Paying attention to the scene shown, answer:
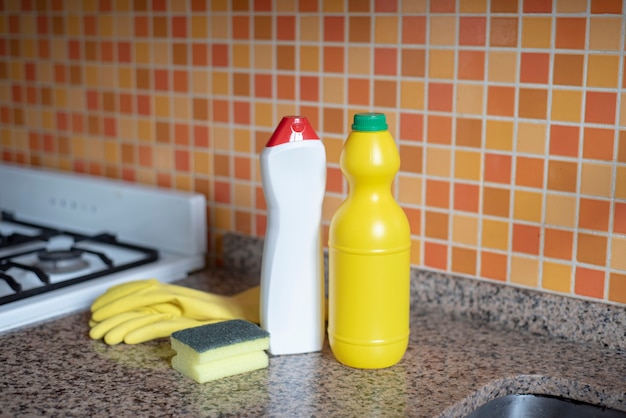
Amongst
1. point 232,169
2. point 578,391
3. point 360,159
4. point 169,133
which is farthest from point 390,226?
point 169,133

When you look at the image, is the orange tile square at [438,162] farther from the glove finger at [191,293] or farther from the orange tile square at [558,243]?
the glove finger at [191,293]

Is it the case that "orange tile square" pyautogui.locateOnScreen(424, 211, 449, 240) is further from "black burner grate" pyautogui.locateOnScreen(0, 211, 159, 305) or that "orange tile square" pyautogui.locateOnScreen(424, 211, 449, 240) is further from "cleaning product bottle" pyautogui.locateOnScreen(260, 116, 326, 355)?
"black burner grate" pyautogui.locateOnScreen(0, 211, 159, 305)

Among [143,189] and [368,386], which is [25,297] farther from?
[368,386]

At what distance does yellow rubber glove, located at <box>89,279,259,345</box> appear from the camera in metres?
1.13

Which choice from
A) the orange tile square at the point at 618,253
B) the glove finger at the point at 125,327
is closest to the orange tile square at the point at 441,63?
the orange tile square at the point at 618,253

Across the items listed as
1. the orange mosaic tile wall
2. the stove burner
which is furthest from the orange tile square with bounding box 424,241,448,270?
the stove burner

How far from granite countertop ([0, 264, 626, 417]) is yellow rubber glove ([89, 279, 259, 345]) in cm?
2

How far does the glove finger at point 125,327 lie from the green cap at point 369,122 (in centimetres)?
39

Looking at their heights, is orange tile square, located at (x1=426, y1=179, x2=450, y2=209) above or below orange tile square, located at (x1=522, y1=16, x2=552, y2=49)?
below

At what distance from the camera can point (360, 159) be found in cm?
101

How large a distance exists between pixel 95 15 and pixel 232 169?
1.41 feet

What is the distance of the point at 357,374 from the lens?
1031 mm

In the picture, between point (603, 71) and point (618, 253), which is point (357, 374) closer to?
point (618, 253)

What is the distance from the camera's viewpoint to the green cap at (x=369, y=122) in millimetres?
998
